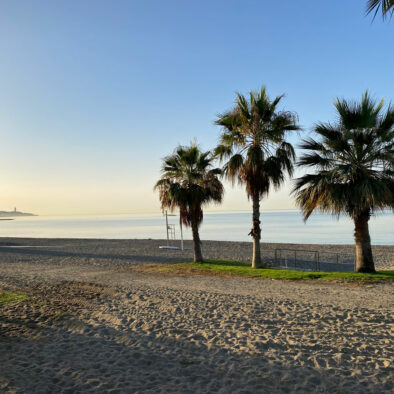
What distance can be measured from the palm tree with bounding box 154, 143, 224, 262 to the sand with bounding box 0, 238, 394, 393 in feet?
24.9

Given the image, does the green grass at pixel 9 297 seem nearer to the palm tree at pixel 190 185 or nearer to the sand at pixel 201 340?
the sand at pixel 201 340

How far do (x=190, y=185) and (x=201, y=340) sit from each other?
13.3 meters

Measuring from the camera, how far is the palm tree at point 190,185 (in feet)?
64.6

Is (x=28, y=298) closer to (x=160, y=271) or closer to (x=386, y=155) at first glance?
(x=160, y=271)

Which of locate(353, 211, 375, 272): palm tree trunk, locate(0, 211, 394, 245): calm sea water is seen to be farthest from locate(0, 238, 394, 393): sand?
locate(0, 211, 394, 245): calm sea water

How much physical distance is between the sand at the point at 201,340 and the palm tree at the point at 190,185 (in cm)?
758

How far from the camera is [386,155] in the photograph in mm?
13914

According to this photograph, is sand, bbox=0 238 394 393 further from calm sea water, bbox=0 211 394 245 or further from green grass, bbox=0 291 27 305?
calm sea water, bbox=0 211 394 245

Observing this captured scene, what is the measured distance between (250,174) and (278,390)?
41.4 feet

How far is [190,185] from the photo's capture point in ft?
65.2

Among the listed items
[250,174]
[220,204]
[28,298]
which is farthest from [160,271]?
[28,298]

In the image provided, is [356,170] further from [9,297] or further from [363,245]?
[9,297]

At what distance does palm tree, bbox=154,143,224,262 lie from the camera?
19.7 m

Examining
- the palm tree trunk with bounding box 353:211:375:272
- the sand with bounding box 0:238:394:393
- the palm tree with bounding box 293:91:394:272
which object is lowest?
the sand with bounding box 0:238:394:393
